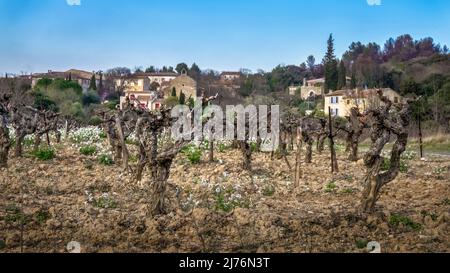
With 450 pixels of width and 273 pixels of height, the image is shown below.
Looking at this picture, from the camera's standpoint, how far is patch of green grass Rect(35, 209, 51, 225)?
7.88 m

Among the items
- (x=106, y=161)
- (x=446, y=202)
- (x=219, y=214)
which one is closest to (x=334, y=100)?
(x=106, y=161)

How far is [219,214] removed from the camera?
326 inches

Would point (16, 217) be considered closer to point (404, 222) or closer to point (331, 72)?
point (404, 222)

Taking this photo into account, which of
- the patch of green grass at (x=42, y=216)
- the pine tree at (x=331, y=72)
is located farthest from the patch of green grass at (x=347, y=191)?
the pine tree at (x=331, y=72)

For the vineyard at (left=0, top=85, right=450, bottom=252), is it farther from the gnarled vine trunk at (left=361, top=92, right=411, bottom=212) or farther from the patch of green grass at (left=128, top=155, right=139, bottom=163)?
the patch of green grass at (left=128, top=155, right=139, bottom=163)

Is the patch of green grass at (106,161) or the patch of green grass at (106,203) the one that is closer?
the patch of green grass at (106,203)

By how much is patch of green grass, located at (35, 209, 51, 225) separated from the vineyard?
1.1 inches

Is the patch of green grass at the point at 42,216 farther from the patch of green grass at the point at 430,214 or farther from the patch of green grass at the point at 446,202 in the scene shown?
the patch of green grass at the point at 446,202

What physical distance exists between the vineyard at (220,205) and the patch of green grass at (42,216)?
0.03 metres

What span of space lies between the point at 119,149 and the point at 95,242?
31.5 ft

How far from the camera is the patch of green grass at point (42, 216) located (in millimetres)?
7884

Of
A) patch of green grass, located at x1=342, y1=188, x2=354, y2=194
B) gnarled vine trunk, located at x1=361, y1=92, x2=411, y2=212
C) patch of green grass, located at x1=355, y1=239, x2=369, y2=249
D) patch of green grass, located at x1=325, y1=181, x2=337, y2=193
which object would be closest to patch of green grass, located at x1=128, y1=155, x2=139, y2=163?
patch of green grass, located at x1=325, y1=181, x2=337, y2=193

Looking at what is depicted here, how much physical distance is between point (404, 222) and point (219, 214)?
110 inches
